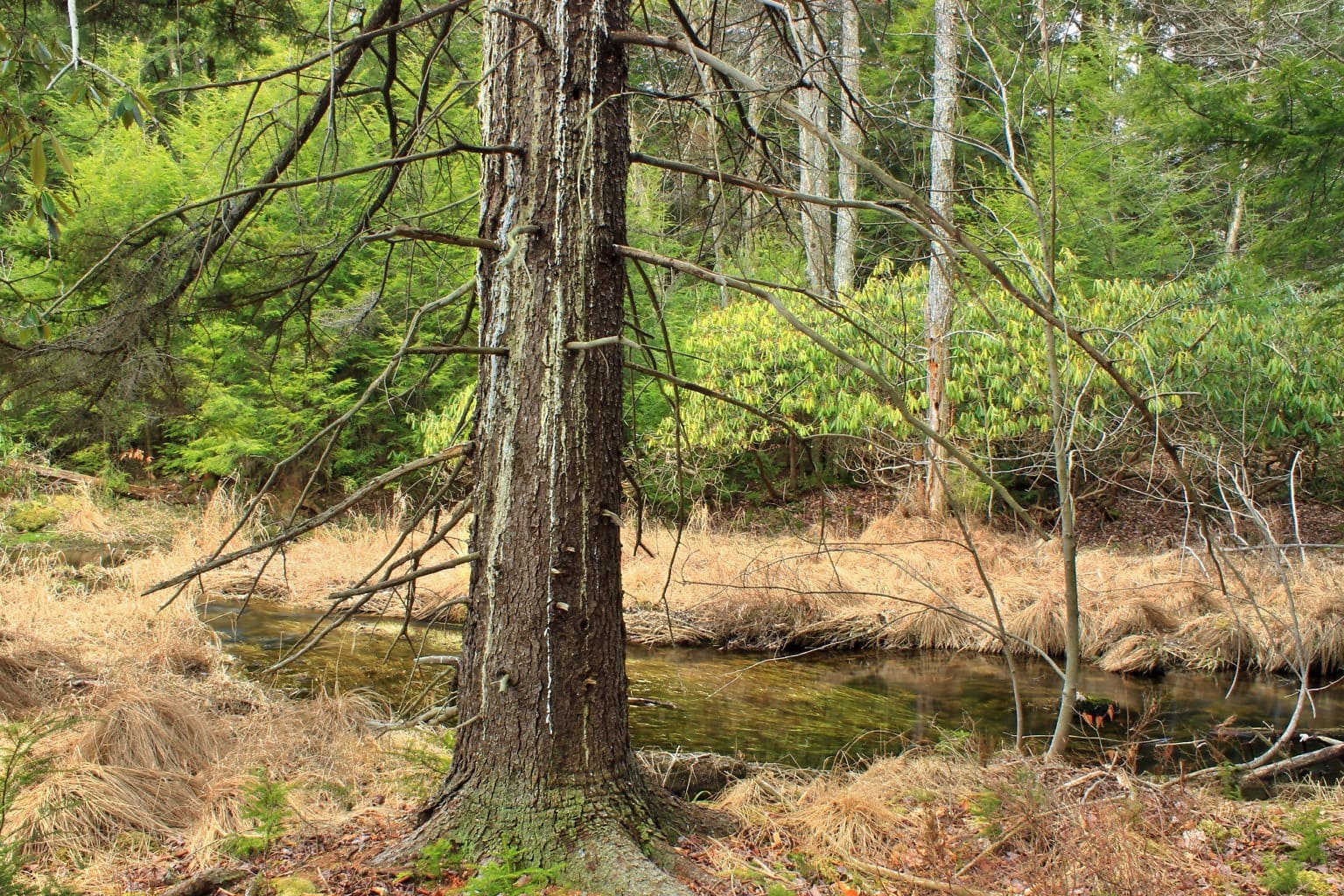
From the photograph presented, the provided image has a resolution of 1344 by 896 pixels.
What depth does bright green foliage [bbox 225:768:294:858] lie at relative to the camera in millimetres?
3174

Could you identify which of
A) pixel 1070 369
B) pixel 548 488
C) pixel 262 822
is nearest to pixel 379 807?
pixel 262 822

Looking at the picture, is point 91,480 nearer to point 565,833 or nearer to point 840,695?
point 840,695

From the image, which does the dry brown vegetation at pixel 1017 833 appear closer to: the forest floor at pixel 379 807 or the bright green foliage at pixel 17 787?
the forest floor at pixel 379 807

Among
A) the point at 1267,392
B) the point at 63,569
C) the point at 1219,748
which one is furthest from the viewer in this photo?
the point at 1267,392

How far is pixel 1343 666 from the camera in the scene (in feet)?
26.5

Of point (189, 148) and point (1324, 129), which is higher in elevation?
point (189, 148)

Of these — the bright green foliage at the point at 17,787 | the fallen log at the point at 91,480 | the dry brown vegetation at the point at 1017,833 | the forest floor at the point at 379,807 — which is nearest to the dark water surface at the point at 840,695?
the forest floor at the point at 379,807

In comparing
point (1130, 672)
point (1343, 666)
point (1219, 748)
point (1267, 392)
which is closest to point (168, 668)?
point (1219, 748)

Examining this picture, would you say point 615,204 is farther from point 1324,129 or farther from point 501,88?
point 1324,129

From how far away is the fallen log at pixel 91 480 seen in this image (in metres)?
13.8

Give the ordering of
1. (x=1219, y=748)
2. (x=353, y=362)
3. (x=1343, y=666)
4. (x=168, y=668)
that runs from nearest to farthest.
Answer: (x=1219, y=748) < (x=168, y=668) < (x=1343, y=666) < (x=353, y=362)

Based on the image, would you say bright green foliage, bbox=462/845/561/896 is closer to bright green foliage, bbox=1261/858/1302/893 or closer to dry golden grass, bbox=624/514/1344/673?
bright green foliage, bbox=1261/858/1302/893

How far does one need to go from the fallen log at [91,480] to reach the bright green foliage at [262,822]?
12.6m

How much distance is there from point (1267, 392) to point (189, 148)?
15174mm
